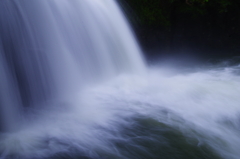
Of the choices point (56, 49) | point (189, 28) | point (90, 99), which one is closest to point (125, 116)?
point (90, 99)

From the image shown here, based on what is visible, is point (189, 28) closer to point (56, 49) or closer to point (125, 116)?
point (125, 116)

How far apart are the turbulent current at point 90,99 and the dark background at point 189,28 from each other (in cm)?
138

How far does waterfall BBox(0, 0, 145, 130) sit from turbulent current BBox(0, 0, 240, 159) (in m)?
0.02

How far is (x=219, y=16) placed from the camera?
22.4 feet

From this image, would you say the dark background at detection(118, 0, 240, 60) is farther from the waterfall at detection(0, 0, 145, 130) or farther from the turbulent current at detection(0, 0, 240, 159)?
the turbulent current at detection(0, 0, 240, 159)

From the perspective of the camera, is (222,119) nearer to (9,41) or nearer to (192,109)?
(192,109)

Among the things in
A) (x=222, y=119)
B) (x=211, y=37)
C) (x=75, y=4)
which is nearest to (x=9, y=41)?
(x=75, y=4)

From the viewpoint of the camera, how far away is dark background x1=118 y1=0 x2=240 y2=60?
6414 millimetres

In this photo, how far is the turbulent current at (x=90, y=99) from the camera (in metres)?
2.88

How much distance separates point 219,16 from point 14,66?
6.26m

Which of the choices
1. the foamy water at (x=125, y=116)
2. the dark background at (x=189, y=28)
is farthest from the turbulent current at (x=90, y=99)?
the dark background at (x=189, y=28)

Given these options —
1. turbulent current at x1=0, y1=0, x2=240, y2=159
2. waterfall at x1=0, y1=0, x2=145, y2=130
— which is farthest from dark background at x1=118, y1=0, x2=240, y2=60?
turbulent current at x1=0, y1=0, x2=240, y2=159

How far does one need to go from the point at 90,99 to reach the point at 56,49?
1.15 m

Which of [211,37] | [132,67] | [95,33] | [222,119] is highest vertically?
[95,33]
